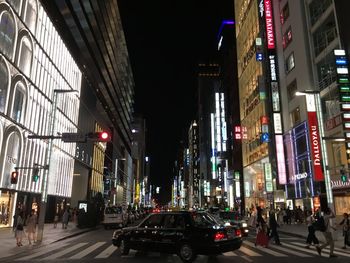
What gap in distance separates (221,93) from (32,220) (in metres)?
72.9

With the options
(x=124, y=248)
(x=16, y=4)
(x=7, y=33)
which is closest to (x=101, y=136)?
(x=124, y=248)

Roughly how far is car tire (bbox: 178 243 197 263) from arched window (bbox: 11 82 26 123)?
22318 millimetres

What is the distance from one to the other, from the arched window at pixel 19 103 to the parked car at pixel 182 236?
20.0m

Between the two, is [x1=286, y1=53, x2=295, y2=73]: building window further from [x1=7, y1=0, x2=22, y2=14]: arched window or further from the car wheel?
the car wheel

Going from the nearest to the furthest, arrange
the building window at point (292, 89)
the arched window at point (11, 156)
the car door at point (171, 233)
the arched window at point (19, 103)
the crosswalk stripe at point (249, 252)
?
the car door at point (171, 233)
the crosswalk stripe at point (249, 252)
the arched window at point (11, 156)
the arched window at point (19, 103)
the building window at point (292, 89)

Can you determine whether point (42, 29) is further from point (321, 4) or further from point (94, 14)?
point (321, 4)

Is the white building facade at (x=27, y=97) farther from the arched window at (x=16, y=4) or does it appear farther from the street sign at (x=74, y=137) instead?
the street sign at (x=74, y=137)

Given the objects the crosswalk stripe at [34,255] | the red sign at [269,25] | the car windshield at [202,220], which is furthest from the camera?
the red sign at [269,25]

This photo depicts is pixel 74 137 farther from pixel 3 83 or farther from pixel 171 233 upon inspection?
pixel 3 83

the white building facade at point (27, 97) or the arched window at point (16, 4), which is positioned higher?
the arched window at point (16, 4)

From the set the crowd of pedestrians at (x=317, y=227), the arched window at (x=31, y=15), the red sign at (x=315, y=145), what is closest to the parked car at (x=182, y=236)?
the crowd of pedestrians at (x=317, y=227)

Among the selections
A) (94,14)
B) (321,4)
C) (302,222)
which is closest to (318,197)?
(302,222)

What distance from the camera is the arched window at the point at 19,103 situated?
2969cm

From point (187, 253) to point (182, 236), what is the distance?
561mm
